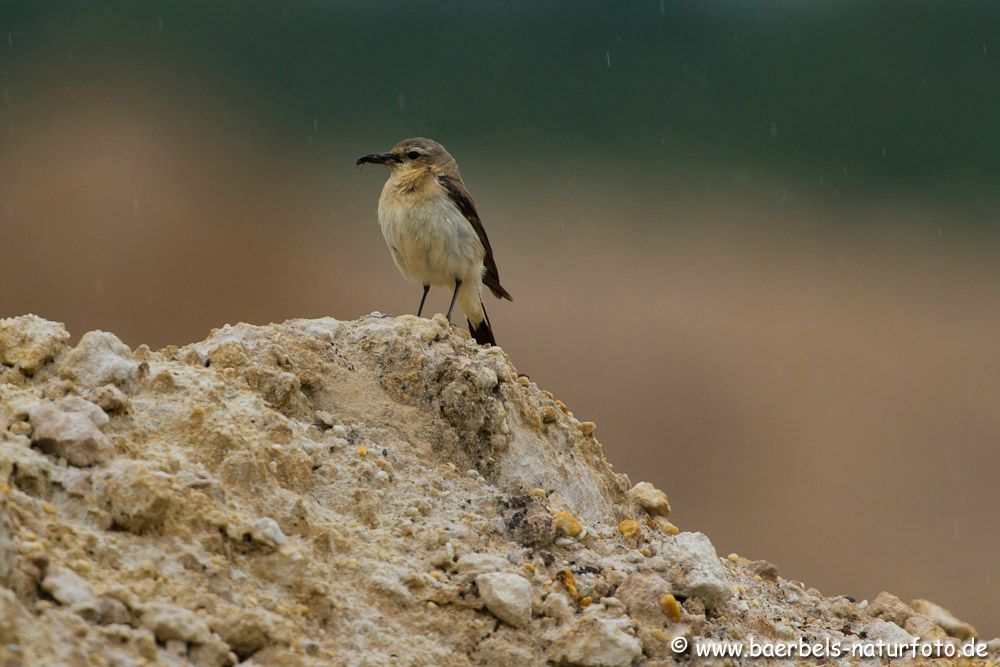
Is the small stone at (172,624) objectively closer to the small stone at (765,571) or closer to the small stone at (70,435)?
the small stone at (70,435)

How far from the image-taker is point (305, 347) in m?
5.39

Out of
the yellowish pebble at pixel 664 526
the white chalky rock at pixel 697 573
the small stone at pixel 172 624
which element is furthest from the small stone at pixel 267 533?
the yellowish pebble at pixel 664 526

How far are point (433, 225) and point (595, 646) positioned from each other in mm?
4271

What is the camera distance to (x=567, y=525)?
4.75 meters

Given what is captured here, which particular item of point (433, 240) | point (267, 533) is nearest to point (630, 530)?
point (267, 533)

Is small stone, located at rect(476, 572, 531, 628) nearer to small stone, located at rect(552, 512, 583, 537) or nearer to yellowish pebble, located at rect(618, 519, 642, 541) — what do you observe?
small stone, located at rect(552, 512, 583, 537)

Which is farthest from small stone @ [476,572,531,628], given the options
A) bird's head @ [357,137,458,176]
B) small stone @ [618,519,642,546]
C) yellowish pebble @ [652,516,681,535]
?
bird's head @ [357,137,458,176]

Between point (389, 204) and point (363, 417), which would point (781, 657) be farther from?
point (389, 204)

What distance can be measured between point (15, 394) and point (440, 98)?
28.2 metres

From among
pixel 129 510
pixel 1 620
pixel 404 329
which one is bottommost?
pixel 1 620

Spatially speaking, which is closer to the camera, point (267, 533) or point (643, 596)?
point (267, 533)

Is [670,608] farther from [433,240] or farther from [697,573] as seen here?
[433,240]

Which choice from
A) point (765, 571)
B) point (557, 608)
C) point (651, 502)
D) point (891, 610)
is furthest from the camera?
point (651, 502)

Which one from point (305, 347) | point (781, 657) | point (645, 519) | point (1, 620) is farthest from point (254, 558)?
point (645, 519)
